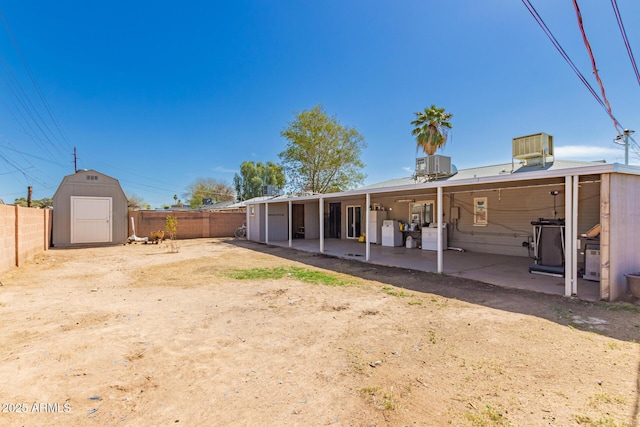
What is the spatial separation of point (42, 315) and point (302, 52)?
12594 mm

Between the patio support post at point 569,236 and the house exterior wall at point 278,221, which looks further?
the house exterior wall at point 278,221

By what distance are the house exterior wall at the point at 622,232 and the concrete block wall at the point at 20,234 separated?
37.0ft

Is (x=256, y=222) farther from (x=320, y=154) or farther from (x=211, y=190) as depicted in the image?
(x=211, y=190)

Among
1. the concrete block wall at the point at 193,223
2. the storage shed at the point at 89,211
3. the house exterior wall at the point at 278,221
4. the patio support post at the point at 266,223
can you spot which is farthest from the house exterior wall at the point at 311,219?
the storage shed at the point at 89,211

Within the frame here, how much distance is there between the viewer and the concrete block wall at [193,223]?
1490 centimetres

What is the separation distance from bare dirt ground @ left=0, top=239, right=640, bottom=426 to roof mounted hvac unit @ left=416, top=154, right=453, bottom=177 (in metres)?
5.67

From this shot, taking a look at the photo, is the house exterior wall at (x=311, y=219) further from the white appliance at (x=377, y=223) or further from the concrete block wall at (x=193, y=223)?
the concrete block wall at (x=193, y=223)

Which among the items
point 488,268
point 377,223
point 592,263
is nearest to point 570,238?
point 592,263

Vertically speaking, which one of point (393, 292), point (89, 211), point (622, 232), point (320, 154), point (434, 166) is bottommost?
point (393, 292)

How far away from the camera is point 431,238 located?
36.8 ft

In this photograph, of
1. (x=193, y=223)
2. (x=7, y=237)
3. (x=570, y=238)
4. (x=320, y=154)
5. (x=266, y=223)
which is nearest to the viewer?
(x=570, y=238)

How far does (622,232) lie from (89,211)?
657 inches

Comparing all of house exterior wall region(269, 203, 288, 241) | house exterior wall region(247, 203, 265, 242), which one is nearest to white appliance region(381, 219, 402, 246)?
house exterior wall region(269, 203, 288, 241)

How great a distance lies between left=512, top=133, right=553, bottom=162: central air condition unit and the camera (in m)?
8.84
